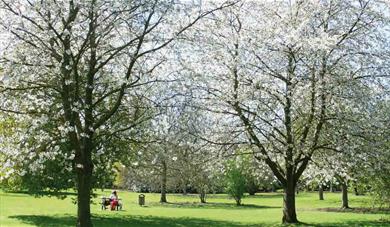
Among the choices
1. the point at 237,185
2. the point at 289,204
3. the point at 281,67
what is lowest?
the point at 289,204

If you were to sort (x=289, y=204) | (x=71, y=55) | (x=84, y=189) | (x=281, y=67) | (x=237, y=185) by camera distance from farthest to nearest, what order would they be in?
1. (x=237, y=185)
2. (x=289, y=204)
3. (x=281, y=67)
4. (x=84, y=189)
5. (x=71, y=55)

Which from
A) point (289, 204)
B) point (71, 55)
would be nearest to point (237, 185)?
point (289, 204)

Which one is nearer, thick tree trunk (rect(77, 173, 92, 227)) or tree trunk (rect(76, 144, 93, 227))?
tree trunk (rect(76, 144, 93, 227))

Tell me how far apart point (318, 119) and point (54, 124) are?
9929 millimetres

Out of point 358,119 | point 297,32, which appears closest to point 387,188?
point 358,119

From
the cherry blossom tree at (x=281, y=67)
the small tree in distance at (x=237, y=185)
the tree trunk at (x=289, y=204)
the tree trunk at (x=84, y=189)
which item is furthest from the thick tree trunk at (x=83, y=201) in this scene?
the small tree in distance at (x=237, y=185)

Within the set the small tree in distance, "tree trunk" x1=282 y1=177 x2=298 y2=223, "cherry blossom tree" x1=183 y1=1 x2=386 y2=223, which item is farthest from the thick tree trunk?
the small tree in distance

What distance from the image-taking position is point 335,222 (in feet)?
80.6

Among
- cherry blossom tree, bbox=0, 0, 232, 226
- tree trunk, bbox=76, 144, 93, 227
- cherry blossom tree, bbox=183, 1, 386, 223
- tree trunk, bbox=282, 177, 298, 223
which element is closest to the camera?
cherry blossom tree, bbox=0, 0, 232, 226

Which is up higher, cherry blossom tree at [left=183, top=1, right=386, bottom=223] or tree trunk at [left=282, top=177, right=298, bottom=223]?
cherry blossom tree at [left=183, top=1, right=386, bottom=223]

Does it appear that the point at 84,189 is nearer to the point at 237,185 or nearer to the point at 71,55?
the point at 71,55

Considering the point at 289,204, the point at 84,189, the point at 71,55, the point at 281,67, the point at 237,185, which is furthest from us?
the point at 237,185

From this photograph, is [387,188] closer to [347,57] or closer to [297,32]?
[347,57]

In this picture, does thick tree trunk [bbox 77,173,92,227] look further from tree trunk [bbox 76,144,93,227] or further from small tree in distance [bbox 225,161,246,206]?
small tree in distance [bbox 225,161,246,206]
